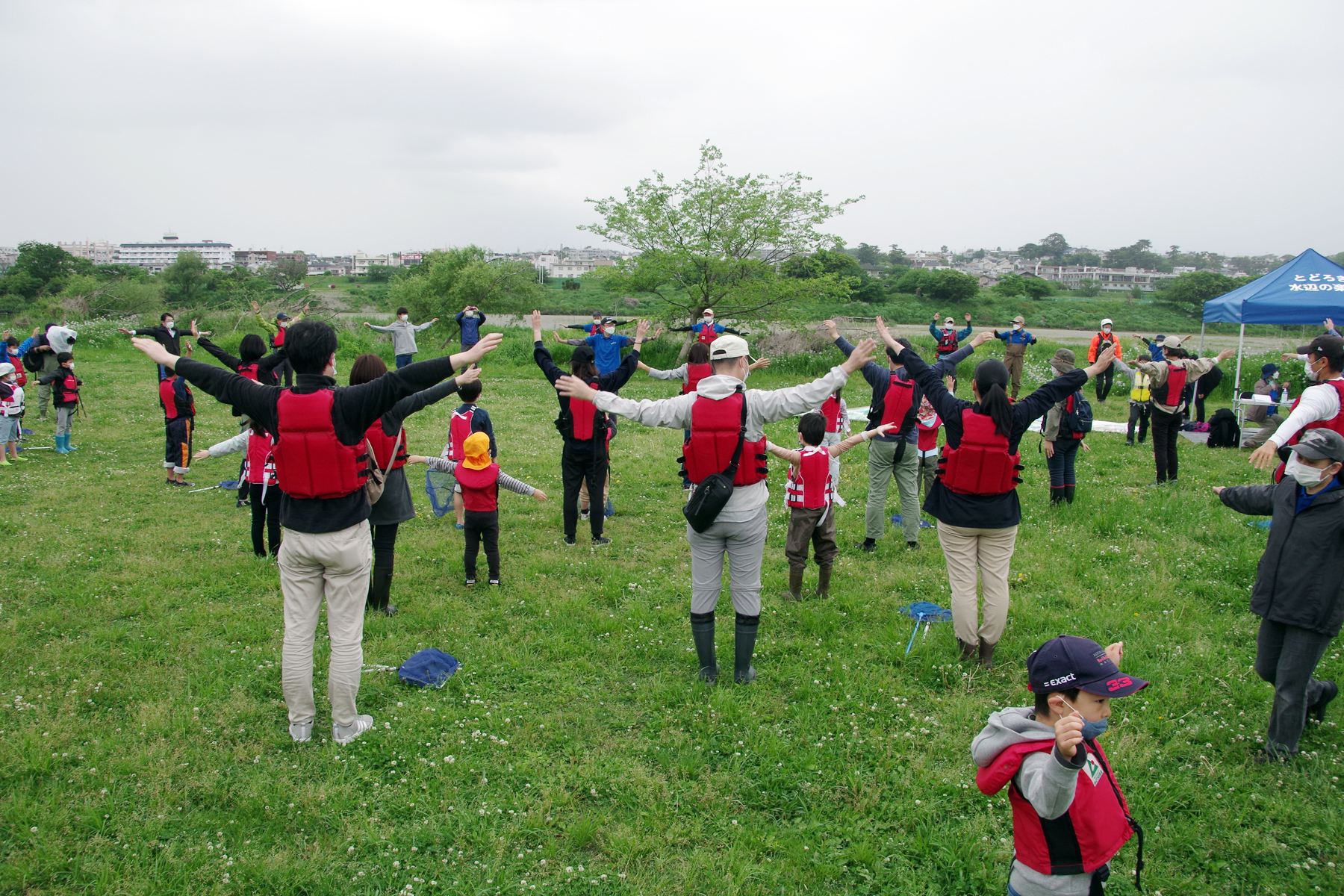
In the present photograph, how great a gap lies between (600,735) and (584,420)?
3.93m

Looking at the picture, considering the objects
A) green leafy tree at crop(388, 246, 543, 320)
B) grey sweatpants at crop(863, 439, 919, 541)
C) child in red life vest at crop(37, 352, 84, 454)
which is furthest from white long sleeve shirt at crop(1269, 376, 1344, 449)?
green leafy tree at crop(388, 246, 543, 320)

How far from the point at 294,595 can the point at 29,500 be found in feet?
28.6

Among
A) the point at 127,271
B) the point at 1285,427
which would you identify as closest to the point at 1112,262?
the point at 127,271

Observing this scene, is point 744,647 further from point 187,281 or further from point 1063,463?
point 187,281

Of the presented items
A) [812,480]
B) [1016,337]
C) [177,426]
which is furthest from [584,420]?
[1016,337]

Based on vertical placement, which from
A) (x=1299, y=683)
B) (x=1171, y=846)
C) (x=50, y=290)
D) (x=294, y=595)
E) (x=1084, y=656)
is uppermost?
(x=50, y=290)

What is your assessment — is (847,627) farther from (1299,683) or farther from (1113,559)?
(1113,559)

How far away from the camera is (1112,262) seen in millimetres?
155375

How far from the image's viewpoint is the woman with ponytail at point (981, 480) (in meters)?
5.25

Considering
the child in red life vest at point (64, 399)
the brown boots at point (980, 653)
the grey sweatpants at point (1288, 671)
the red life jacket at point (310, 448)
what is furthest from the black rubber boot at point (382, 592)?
the child in red life vest at point (64, 399)

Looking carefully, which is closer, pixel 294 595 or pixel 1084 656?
pixel 1084 656

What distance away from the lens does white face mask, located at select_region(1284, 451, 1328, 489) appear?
13.7 ft

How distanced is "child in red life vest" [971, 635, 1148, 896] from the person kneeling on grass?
2.50m

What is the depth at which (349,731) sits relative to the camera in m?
4.81
